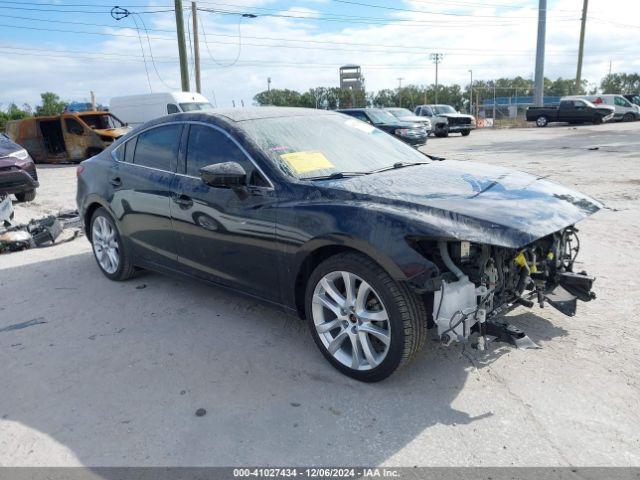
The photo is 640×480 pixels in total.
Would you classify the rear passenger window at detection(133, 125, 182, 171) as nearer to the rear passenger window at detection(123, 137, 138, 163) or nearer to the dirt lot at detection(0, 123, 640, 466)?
the rear passenger window at detection(123, 137, 138, 163)

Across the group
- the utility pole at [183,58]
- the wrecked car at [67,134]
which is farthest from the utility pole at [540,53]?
the wrecked car at [67,134]

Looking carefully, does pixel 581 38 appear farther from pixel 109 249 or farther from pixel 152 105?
pixel 109 249

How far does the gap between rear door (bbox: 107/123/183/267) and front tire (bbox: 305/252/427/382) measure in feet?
5.37

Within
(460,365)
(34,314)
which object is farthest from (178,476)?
(34,314)

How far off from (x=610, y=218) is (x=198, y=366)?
5772mm

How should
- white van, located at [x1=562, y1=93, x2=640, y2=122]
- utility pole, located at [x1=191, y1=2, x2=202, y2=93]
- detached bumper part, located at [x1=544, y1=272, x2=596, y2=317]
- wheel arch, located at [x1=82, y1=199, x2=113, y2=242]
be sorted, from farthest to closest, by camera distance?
white van, located at [x1=562, y1=93, x2=640, y2=122] < utility pole, located at [x1=191, y1=2, x2=202, y2=93] < wheel arch, located at [x1=82, y1=199, x2=113, y2=242] < detached bumper part, located at [x1=544, y1=272, x2=596, y2=317]

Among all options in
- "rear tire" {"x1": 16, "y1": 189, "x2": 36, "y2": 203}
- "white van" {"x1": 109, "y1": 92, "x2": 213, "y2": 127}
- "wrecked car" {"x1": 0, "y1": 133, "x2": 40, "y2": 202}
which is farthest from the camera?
"white van" {"x1": 109, "y1": 92, "x2": 213, "y2": 127}

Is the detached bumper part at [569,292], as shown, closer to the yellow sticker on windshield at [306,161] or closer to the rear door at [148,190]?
the yellow sticker on windshield at [306,161]

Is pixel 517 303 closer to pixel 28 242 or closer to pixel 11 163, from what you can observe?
pixel 28 242

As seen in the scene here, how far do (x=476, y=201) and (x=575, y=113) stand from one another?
1297 inches

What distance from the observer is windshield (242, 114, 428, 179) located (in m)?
3.68

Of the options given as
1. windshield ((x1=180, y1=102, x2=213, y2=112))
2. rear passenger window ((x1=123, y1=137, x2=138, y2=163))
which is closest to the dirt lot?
rear passenger window ((x1=123, y1=137, x2=138, y2=163))

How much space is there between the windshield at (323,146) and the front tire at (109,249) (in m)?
2.04

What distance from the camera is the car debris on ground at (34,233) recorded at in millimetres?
6811
